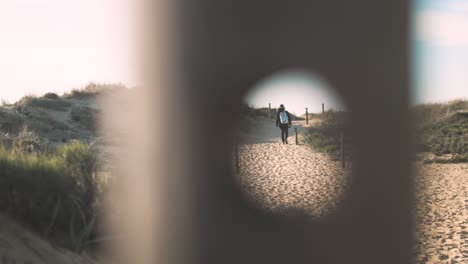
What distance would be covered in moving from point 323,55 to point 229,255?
21189mm

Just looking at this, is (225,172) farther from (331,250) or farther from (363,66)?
(363,66)

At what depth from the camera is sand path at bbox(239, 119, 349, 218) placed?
11875 millimetres

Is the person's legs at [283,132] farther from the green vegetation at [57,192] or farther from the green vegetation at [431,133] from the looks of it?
the green vegetation at [57,192]

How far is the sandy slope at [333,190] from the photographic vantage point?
855 cm

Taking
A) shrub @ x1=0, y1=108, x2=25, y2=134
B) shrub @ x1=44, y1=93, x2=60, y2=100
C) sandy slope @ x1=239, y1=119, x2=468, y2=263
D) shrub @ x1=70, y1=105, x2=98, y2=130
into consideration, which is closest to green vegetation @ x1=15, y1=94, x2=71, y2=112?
shrub @ x1=44, y1=93, x2=60, y2=100

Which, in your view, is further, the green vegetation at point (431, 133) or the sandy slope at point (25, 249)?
the green vegetation at point (431, 133)

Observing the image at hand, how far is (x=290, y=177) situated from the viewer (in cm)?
1533

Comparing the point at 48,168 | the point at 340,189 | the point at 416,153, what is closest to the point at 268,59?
the point at 416,153

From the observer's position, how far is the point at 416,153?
68.9ft

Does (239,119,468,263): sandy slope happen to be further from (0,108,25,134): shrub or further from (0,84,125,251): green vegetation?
(0,108,25,134): shrub

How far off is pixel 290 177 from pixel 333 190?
6.60ft

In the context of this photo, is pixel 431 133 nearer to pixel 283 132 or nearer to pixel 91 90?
pixel 283 132

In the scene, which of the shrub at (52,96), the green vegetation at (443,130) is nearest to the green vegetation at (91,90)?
the shrub at (52,96)

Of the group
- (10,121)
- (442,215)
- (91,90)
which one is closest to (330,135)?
(91,90)
